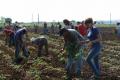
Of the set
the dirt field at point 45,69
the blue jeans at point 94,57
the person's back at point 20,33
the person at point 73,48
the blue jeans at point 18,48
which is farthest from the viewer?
the blue jeans at point 18,48

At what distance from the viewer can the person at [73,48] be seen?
11.4 metres

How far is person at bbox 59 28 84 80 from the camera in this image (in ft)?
37.3

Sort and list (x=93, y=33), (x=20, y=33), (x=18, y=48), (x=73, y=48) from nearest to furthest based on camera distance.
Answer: (x=93, y=33) → (x=73, y=48) → (x=20, y=33) → (x=18, y=48)

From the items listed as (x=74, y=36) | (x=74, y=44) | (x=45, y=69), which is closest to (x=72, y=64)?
(x=74, y=44)

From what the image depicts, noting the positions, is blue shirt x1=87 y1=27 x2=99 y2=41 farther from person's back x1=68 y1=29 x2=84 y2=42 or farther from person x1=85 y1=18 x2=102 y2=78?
person's back x1=68 y1=29 x2=84 y2=42

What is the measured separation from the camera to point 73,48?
38.2ft

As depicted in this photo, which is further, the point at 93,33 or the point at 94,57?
the point at 94,57

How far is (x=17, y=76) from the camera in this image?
39.2ft

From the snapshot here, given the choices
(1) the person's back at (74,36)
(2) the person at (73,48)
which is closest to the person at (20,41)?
(2) the person at (73,48)

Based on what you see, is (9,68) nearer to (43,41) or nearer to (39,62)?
(39,62)

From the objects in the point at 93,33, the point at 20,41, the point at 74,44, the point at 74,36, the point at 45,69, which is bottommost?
the point at 45,69

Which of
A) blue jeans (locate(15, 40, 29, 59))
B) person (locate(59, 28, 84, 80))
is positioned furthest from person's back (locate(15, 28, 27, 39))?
person (locate(59, 28, 84, 80))

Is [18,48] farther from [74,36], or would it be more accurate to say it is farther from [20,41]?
[74,36]

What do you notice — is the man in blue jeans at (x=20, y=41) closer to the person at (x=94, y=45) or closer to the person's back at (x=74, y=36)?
the person's back at (x=74, y=36)
